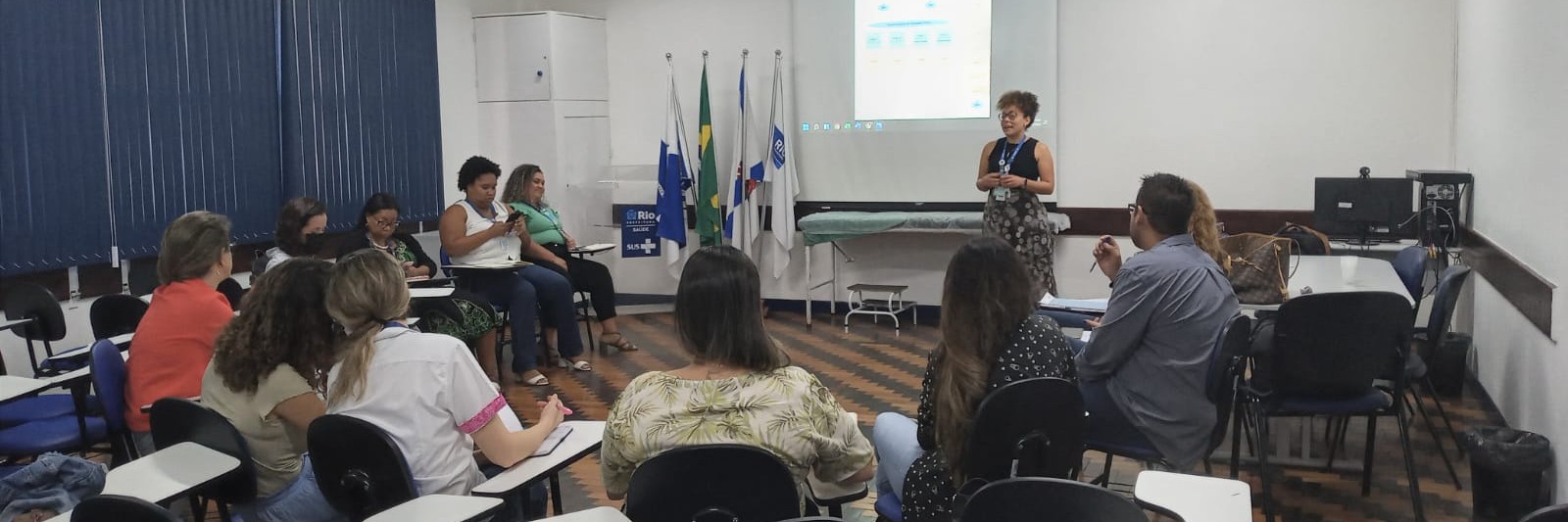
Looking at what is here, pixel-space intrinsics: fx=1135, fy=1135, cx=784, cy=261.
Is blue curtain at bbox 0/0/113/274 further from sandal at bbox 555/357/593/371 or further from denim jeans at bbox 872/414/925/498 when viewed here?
denim jeans at bbox 872/414/925/498

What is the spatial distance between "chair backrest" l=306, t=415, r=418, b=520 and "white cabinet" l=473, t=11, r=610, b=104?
5.65 m

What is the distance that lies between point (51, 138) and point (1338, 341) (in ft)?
17.0

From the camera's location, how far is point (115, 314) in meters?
4.38

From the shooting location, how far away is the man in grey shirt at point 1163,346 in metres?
3.24

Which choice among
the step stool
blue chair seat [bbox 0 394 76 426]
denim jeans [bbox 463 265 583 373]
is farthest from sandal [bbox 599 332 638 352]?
blue chair seat [bbox 0 394 76 426]

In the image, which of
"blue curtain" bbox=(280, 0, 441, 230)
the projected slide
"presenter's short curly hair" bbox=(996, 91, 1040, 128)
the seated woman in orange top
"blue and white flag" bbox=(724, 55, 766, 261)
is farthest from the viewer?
"blue and white flag" bbox=(724, 55, 766, 261)

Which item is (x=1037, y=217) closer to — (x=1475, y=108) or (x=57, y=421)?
(x=1475, y=108)

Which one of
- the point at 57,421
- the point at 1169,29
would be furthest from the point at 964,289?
the point at 1169,29

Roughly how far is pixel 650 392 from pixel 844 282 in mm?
5784

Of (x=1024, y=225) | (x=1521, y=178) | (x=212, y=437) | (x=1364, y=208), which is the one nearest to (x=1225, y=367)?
(x=1521, y=178)

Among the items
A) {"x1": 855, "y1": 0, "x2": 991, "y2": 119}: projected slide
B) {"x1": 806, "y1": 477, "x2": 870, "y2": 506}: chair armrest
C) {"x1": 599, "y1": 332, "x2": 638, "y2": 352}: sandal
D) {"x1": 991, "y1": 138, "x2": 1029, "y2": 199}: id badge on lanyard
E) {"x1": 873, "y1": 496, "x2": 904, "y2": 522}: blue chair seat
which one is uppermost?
{"x1": 855, "y1": 0, "x2": 991, "y2": 119}: projected slide

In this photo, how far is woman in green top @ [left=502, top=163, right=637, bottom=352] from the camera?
6367mm

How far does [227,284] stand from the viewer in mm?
4969

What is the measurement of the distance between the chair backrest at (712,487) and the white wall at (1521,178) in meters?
2.82
